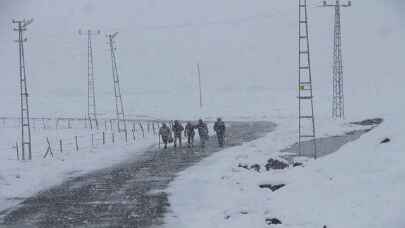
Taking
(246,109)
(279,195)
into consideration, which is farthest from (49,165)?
(246,109)

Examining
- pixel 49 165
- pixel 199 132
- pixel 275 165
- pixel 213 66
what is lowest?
pixel 49 165

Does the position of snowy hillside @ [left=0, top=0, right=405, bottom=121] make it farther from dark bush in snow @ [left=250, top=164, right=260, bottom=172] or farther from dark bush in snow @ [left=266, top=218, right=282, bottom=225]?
dark bush in snow @ [left=266, top=218, right=282, bottom=225]

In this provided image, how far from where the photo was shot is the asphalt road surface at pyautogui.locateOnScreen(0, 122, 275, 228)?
1463 centimetres

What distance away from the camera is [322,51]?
18238 centimetres

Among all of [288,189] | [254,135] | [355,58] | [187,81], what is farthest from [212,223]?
[355,58]

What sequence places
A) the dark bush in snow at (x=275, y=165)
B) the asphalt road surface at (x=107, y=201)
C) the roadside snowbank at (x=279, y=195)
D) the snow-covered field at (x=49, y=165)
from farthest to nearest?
the dark bush in snow at (x=275, y=165) < the snow-covered field at (x=49, y=165) < the asphalt road surface at (x=107, y=201) < the roadside snowbank at (x=279, y=195)

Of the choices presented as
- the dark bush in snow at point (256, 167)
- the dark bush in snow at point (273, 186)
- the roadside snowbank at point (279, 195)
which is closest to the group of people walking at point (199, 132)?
the dark bush in snow at point (256, 167)

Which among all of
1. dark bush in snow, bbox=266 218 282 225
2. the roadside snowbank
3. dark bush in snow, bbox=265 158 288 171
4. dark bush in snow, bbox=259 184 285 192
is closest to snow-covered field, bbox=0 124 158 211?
the roadside snowbank

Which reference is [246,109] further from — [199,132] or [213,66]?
[213,66]

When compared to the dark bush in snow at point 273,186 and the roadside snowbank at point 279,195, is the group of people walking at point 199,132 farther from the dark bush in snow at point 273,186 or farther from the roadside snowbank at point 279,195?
the dark bush in snow at point 273,186

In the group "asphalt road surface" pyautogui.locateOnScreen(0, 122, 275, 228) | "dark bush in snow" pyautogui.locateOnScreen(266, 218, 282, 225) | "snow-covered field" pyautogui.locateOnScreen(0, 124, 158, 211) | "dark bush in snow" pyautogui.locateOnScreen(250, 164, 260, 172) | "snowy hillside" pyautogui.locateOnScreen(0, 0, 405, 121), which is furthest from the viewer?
"snowy hillside" pyautogui.locateOnScreen(0, 0, 405, 121)

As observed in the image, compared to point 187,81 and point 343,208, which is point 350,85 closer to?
point 187,81

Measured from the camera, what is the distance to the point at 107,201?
17.3 metres

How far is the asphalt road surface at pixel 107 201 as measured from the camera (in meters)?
14.6
